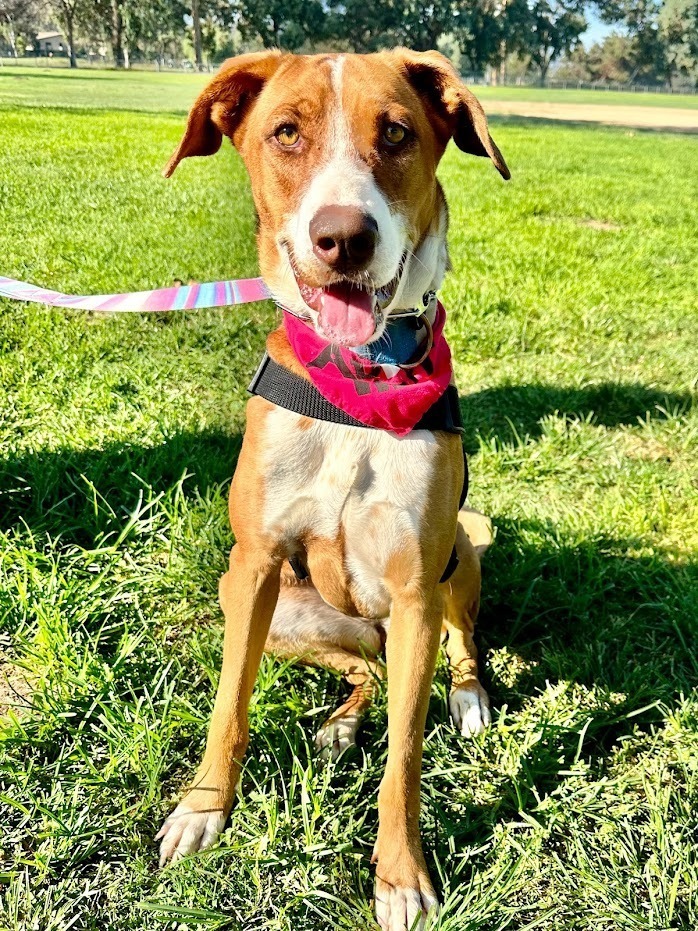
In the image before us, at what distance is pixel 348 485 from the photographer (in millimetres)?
2105

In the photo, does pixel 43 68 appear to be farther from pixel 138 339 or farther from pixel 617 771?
pixel 617 771

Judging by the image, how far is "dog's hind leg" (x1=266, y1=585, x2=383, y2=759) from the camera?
2.62 m

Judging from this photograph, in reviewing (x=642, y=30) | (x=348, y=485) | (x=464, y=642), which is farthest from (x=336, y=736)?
(x=642, y=30)

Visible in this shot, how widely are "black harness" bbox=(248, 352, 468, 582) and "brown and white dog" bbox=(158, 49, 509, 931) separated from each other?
0.10 feet

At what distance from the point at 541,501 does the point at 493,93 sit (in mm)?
35793

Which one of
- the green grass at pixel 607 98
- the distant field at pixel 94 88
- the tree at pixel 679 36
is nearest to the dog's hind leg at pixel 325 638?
the distant field at pixel 94 88

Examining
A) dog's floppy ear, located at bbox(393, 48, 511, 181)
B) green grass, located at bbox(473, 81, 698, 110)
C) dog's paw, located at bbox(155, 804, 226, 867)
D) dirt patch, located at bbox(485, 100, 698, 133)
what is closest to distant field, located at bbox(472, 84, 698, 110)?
green grass, located at bbox(473, 81, 698, 110)

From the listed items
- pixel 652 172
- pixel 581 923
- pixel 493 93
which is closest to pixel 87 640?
pixel 581 923

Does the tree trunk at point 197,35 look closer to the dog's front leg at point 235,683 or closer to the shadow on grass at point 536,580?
the shadow on grass at point 536,580

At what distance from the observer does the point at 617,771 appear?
2.39 metres

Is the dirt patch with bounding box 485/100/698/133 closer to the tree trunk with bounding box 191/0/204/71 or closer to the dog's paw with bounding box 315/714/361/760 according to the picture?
the tree trunk with bounding box 191/0/204/71

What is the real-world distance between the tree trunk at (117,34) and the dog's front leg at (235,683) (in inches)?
83.4

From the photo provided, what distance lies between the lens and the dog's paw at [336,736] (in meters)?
2.36

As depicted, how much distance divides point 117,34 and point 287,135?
57.2 inches
